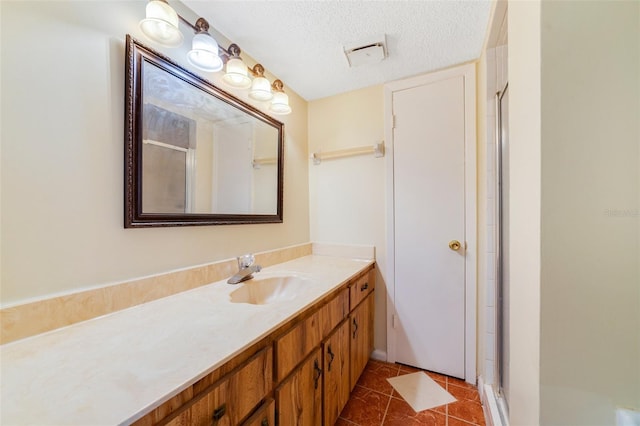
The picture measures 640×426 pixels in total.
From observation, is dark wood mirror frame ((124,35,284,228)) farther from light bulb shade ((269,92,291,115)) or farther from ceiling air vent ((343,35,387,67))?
ceiling air vent ((343,35,387,67))

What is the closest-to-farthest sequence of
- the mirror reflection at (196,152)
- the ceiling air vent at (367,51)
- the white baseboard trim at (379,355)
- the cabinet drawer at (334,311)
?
the mirror reflection at (196,152) → the cabinet drawer at (334,311) → the ceiling air vent at (367,51) → the white baseboard trim at (379,355)

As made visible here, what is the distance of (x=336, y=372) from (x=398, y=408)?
518mm

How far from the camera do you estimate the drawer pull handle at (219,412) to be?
578 mm

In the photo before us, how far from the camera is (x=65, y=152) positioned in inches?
29.5

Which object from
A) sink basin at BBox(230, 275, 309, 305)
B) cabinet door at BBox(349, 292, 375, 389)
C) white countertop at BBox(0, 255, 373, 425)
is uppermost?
white countertop at BBox(0, 255, 373, 425)

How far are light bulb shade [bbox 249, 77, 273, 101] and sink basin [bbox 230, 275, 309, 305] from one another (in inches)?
41.3

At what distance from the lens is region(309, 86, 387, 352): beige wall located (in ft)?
5.92

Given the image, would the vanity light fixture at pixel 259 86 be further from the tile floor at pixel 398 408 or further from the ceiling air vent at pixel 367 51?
the tile floor at pixel 398 408

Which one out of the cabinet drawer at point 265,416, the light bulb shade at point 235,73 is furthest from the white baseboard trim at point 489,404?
the light bulb shade at point 235,73

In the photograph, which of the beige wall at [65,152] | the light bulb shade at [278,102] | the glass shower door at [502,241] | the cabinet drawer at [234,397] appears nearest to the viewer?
the cabinet drawer at [234,397]

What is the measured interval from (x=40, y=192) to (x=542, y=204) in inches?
52.3

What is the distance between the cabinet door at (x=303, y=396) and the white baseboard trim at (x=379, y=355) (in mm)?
907

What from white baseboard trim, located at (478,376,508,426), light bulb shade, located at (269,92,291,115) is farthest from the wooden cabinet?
light bulb shade, located at (269,92,291,115)

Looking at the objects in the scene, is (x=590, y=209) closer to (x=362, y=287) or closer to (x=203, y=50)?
(x=362, y=287)
